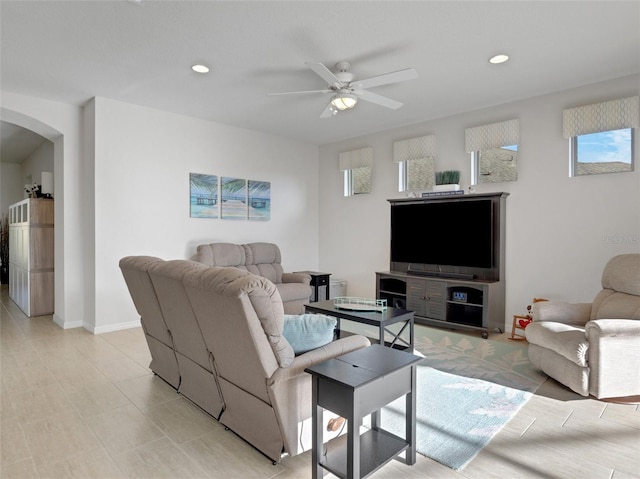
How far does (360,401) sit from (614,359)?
221 centimetres

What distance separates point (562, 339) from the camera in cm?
284

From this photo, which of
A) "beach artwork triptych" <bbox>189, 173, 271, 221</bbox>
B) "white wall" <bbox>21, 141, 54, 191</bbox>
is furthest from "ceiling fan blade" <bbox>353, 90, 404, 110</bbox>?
"white wall" <bbox>21, 141, 54, 191</bbox>

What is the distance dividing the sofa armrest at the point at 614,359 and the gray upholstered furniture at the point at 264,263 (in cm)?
330

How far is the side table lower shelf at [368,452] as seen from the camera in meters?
1.74

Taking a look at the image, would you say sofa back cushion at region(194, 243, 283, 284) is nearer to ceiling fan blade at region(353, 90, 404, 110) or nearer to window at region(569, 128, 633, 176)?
ceiling fan blade at region(353, 90, 404, 110)

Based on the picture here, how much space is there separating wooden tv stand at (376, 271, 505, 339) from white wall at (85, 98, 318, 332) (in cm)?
244

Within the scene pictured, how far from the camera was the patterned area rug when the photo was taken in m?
2.19

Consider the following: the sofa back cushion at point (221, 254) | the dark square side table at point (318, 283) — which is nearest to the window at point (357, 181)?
the dark square side table at point (318, 283)

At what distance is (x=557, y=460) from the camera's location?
6.59 ft

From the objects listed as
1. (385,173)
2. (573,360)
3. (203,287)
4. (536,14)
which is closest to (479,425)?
(573,360)

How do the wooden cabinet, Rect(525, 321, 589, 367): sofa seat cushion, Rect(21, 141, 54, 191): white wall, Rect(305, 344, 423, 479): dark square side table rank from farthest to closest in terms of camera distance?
Rect(21, 141, 54, 191): white wall
the wooden cabinet
Rect(525, 321, 589, 367): sofa seat cushion
Rect(305, 344, 423, 479): dark square side table

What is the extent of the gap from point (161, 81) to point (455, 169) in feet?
12.5

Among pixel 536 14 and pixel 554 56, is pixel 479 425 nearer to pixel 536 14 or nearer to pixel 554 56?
pixel 536 14

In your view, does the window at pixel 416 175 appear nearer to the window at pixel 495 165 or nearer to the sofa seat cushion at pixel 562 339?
the window at pixel 495 165
